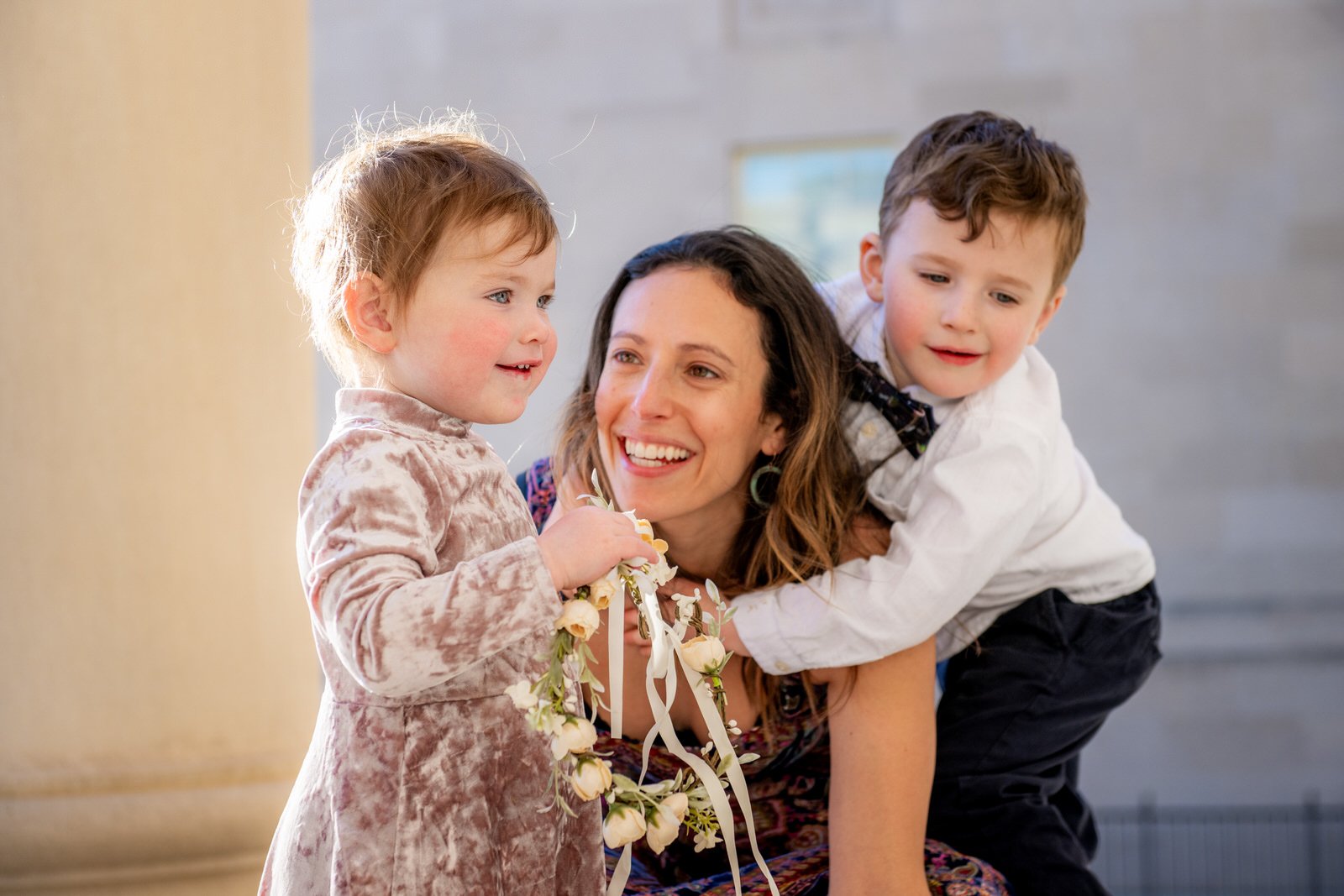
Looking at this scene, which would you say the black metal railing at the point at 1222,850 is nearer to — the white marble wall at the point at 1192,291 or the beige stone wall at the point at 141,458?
the white marble wall at the point at 1192,291

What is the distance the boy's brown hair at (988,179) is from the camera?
2812 mm

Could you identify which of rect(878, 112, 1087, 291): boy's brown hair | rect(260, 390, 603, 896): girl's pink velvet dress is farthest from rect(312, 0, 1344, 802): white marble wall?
rect(260, 390, 603, 896): girl's pink velvet dress

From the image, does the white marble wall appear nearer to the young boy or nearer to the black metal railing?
the black metal railing

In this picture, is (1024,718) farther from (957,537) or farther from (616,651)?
(616,651)

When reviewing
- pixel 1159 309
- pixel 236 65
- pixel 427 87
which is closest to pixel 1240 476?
pixel 1159 309

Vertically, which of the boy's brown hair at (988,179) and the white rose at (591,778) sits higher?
the boy's brown hair at (988,179)

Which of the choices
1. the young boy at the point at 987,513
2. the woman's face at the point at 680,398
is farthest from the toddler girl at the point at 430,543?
the young boy at the point at 987,513

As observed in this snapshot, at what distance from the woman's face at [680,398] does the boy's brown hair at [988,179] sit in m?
0.52

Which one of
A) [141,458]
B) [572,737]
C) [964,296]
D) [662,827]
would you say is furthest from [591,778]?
[964,296]

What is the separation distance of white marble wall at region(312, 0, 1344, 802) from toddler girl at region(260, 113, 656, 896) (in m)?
7.92

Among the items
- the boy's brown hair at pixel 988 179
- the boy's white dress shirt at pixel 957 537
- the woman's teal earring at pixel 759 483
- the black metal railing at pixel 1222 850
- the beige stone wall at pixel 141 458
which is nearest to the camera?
the beige stone wall at pixel 141 458

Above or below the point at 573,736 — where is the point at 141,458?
above

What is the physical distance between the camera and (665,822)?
1692mm

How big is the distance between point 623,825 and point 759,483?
1212 millimetres
